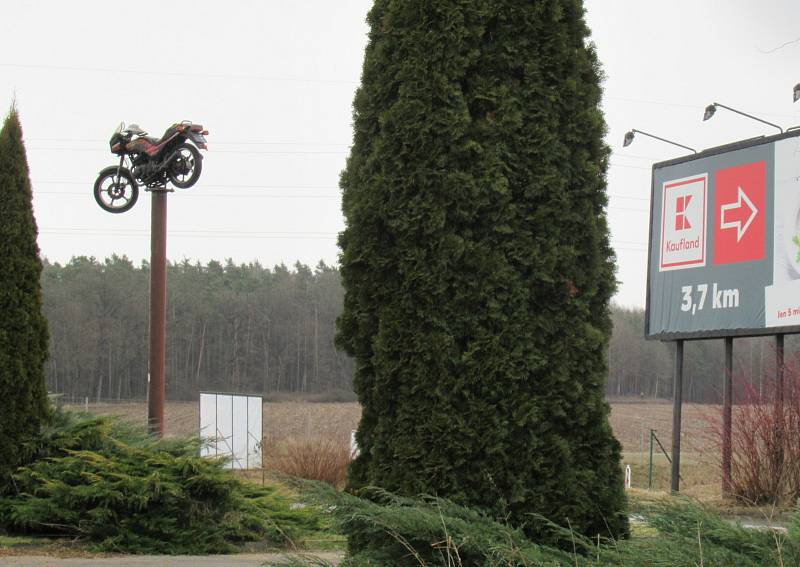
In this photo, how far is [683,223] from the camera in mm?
15469

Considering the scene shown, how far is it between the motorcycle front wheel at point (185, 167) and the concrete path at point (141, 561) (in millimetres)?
7472

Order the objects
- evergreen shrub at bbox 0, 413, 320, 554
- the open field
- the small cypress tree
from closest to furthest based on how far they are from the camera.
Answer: evergreen shrub at bbox 0, 413, 320, 554, the small cypress tree, the open field

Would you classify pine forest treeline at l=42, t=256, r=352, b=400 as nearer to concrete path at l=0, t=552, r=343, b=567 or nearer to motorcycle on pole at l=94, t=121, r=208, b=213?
motorcycle on pole at l=94, t=121, r=208, b=213

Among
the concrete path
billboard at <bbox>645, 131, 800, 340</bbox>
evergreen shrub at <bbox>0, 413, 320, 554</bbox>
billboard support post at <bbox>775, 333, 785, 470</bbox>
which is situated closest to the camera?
the concrete path

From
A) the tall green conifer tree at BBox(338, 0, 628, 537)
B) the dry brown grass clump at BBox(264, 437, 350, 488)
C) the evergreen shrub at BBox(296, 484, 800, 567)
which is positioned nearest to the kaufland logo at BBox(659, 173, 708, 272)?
the dry brown grass clump at BBox(264, 437, 350, 488)

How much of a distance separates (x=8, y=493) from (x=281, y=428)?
2731cm

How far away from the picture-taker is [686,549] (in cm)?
384

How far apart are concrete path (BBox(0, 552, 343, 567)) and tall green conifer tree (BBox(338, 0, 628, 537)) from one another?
7.03ft

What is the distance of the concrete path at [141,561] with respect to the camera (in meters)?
6.73

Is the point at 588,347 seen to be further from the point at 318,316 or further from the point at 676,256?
the point at 318,316

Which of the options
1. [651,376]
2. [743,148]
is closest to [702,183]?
[743,148]

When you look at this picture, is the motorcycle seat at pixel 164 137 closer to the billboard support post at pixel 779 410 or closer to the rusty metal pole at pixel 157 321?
the rusty metal pole at pixel 157 321

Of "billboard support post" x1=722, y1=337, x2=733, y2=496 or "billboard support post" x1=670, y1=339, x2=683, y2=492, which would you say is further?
"billboard support post" x1=670, y1=339, x2=683, y2=492

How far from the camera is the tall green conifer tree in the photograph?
4.79 m
